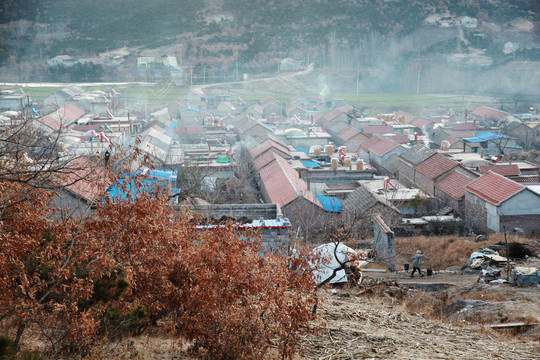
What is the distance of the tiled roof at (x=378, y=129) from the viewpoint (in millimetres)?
36312

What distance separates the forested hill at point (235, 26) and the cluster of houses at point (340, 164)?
112 feet

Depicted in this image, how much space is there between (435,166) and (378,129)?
1448 centimetres

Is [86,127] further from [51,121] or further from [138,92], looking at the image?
[138,92]

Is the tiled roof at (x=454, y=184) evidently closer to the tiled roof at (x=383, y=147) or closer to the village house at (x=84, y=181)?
the tiled roof at (x=383, y=147)

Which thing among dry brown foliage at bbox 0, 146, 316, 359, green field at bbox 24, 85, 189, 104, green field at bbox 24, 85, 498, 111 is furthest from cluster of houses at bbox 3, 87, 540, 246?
green field at bbox 24, 85, 498, 111

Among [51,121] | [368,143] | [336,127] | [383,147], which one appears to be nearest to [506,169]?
[383,147]

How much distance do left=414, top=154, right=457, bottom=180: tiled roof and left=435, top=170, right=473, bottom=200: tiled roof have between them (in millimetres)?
370

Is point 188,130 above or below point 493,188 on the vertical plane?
above

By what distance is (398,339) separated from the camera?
7.28m

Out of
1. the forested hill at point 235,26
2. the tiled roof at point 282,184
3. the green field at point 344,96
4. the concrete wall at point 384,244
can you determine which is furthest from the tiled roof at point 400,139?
the forested hill at point 235,26

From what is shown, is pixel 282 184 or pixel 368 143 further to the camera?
pixel 368 143

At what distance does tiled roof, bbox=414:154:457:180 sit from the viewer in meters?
21.9

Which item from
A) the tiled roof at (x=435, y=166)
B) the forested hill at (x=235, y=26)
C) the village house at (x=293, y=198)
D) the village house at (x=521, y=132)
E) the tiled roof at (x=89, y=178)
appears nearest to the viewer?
the tiled roof at (x=89, y=178)

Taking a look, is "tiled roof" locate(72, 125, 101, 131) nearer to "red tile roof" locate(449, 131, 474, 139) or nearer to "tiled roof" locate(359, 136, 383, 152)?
"tiled roof" locate(359, 136, 383, 152)
